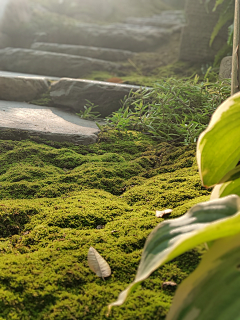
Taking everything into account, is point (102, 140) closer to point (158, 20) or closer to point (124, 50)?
point (124, 50)

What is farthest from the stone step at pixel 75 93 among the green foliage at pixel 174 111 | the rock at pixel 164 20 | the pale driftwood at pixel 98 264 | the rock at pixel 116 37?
the rock at pixel 164 20

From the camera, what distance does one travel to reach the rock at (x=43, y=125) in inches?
93.3

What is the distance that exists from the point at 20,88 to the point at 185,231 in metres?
3.39

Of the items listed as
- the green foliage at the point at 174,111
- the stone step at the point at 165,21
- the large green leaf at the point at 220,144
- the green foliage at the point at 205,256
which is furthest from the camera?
the stone step at the point at 165,21

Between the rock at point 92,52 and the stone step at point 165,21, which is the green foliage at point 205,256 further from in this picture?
the stone step at point 165,21

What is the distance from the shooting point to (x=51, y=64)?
5.48 m

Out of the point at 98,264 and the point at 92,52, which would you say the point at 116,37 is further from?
the point at 98,264

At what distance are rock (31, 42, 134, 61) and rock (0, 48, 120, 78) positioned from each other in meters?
0.64

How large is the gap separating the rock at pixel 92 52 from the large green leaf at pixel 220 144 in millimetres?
5748

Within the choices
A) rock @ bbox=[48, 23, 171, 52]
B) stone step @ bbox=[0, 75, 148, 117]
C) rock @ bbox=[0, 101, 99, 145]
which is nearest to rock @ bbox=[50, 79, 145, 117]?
stone step @ bbox=[0, 75, 148, 117]

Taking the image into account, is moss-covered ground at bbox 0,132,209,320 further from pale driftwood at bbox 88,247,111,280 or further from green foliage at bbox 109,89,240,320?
green foliage at bbox 109,89,240,320

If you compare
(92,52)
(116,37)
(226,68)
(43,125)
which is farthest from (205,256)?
(116,37)

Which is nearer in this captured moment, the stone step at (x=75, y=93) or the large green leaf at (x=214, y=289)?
the large green leaf at (x=214, y=289)

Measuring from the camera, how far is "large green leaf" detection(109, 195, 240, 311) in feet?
1.67
